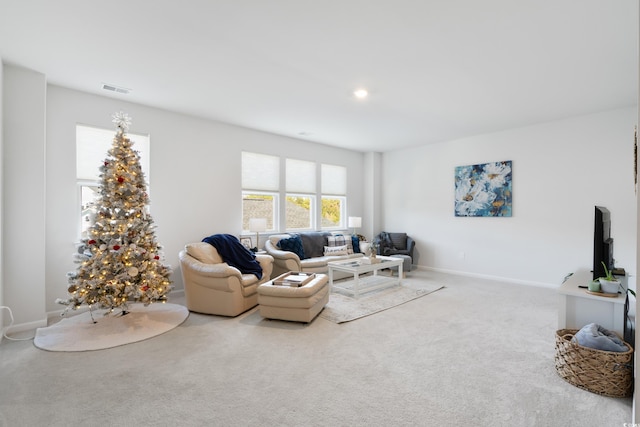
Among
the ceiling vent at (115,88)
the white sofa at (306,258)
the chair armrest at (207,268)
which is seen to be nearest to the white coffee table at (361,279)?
the white sofa at (306,258)

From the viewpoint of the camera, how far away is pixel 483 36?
8.71ft

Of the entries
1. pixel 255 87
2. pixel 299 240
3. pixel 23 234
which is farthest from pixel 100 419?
pixel 299 240

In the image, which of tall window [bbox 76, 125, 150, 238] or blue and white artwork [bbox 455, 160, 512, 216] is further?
blue and white artwork [bbox 455, 160, 512, 216]

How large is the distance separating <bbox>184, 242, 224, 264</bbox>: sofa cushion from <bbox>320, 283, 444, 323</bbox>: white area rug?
64.1 inches

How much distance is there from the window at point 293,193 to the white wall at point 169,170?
0.71ft

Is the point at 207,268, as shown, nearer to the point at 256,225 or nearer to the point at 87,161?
the point at 256,225

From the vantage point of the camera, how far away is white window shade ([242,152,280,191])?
5.63 metres

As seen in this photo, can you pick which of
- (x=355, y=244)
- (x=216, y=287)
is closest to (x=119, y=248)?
(x=216, y=287)

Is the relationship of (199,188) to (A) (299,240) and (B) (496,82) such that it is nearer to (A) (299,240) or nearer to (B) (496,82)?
(A) (299,240)

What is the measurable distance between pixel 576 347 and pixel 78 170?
5.42 meters

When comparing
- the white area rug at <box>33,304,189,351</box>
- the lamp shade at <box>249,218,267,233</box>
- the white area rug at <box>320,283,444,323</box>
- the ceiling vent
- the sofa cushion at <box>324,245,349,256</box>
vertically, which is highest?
the ceiling vent

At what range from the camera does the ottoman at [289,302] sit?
3.42 m

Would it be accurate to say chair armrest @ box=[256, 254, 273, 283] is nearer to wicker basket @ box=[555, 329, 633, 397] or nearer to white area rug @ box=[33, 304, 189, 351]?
white area rug @ box=[33, 304, 189, 351]

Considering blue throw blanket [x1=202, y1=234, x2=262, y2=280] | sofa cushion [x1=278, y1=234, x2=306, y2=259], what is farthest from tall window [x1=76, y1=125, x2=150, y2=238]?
sofa cushion [x1=278, y1=234, x2=306, y2=259]
